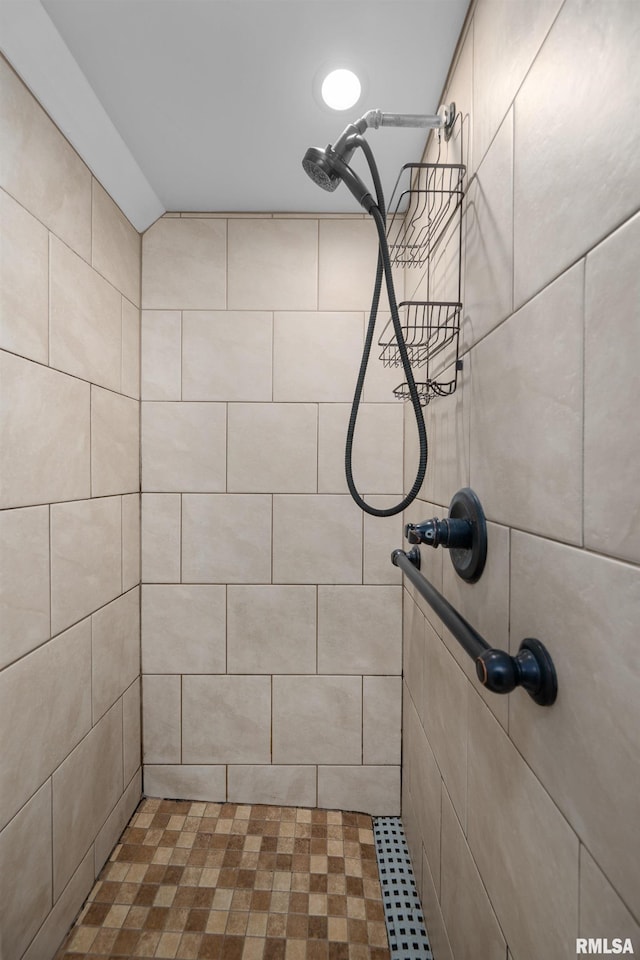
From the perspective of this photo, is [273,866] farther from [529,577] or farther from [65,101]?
[65,101]

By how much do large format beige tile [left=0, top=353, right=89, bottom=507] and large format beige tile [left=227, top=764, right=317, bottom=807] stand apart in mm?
1051

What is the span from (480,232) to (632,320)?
490 mm

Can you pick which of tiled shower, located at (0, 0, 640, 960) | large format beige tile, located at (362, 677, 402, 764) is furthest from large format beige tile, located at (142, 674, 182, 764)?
large format beige tile, located at (362, 677, 402, 764)

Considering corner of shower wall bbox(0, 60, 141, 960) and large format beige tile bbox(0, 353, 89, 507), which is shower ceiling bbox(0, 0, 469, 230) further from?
large format beige tile bbox(0, 353, 89, 507)

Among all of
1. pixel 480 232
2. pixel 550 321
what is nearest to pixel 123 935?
pixel 550 321

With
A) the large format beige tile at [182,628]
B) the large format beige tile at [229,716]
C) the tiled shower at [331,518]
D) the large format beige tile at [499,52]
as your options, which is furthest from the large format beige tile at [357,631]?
the large format beige tile at [499,52]

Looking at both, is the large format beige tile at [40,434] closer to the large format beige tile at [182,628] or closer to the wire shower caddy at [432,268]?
the large format beige tile at [182,628]

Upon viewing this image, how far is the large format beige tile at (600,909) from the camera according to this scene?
42 cm

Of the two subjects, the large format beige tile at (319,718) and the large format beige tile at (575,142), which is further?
the large format beige tile at (319,718)

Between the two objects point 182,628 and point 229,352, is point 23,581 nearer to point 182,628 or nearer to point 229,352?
point 182,628

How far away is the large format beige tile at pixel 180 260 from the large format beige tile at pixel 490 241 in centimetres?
90

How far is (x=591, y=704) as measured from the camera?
1.55 feet

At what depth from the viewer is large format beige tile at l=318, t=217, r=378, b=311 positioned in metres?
1.51

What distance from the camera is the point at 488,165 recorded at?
0.77 meters
